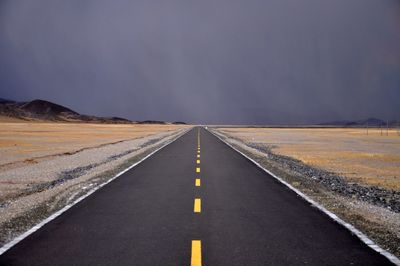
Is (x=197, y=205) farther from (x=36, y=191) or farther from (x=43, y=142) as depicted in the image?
(x=43, y=142)

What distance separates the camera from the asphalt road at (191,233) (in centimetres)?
601

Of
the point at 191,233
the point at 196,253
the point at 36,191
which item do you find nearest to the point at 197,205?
the point at 191,233

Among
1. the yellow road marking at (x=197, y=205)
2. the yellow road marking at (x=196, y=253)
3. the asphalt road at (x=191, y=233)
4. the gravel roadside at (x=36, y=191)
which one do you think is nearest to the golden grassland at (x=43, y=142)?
the gravel roadside at (x=36, y=191)

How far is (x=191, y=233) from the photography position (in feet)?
24.2

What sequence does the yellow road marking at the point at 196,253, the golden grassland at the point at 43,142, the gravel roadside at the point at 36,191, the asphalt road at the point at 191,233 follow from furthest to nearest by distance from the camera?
the golden grassland at the point at 43,142
the gravel roadside at the point at 36,191
the asphalt road at the point at 191,233
the yellow road marking at the point at 196,253

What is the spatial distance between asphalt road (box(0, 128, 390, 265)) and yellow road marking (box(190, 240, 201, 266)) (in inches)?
0.6

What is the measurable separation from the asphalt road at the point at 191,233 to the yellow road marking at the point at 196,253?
0.02 m

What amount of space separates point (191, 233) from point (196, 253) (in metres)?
1.20

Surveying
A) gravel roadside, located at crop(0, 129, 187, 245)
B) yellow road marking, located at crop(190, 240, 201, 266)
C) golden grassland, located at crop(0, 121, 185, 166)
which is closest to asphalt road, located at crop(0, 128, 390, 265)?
yellow road marking, located at crop(190, 240, 201, 266)

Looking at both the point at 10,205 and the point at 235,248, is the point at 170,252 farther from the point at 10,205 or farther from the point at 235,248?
the point at 10,205

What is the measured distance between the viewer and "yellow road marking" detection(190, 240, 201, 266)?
227 inches

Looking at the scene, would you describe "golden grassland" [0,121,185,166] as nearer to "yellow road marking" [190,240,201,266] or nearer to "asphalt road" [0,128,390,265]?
"asphalt road" [0,128,390,265]

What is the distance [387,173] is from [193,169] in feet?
30.4

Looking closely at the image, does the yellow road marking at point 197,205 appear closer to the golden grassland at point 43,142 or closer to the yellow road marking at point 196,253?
the yellow road marking at point 196,253
